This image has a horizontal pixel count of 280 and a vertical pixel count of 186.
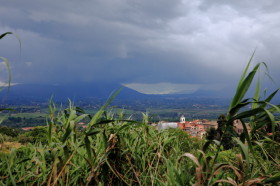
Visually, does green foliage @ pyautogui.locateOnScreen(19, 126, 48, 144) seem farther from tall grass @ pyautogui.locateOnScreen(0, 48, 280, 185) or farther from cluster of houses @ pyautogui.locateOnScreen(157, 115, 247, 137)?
cluster of houses @ pyautogui.locateOnScreen(157, 115, 247, 137)

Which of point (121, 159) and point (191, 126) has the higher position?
point (121, 159)

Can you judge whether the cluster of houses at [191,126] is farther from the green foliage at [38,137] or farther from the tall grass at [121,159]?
the green foliage at [38,137]

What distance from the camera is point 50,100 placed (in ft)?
6.80

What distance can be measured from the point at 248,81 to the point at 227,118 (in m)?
0.21

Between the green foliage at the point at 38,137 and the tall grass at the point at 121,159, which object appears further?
the green foliage at the point at 38,137

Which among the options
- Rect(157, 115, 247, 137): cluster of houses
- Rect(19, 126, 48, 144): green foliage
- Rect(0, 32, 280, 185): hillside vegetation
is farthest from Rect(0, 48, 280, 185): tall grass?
Rect(19, 126, 48, 144): green foliage

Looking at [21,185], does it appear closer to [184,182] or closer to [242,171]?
[184,182]

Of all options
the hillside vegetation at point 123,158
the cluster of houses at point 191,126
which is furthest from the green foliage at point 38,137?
the cluster of houses at point 191,126

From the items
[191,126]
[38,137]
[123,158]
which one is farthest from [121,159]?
[191,126]

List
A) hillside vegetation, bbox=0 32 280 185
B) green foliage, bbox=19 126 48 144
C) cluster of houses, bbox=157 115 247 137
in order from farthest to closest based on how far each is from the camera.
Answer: green foliage, bbox=19 126 48 144, cluster of houses, bbox=157 115 247 137, hillside vegetation, bbox=0 32 280 185

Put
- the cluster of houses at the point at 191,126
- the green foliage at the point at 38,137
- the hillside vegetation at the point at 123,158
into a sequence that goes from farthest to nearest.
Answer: the green foliage at the point at 38,137, the cluster of houses at the point at 191,126, the hillside vegetation at the point at 123,158

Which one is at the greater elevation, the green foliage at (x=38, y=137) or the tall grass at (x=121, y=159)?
the tall grass at (x=121, y=159)

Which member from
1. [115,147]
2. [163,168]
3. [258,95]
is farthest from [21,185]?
[258,95]

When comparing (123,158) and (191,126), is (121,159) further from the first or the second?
(191,126)
